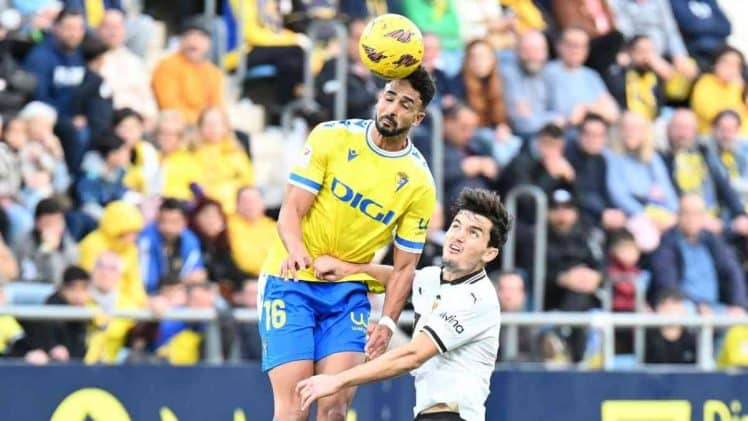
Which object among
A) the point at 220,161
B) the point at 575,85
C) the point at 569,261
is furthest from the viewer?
the point at 575,85

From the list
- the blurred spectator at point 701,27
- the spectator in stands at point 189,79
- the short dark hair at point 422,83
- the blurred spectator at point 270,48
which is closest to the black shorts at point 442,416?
the short dark hair at point 422,83

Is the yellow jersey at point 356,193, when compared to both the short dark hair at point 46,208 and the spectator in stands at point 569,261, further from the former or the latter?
the spectator in stands at point 569,261

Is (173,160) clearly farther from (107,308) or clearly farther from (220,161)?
(107,308)

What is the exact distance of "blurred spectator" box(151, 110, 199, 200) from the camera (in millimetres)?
13305

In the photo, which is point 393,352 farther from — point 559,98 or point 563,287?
point 559,98

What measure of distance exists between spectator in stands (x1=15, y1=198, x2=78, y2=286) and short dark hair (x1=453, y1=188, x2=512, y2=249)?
4350 millimetres

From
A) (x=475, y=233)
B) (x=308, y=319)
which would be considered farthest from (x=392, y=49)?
(x=308, y=319)

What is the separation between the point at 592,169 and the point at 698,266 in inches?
45.4

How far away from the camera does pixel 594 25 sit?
17031 mm

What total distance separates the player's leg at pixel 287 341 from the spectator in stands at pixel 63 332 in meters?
2.50

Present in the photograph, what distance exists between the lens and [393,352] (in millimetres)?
8297

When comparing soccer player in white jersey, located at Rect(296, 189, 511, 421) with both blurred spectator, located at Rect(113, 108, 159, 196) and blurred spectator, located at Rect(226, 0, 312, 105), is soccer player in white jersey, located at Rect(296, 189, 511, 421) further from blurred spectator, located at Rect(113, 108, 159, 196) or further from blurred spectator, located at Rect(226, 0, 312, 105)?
blurred spectator, located at Rect(226, 0, 312, 105)

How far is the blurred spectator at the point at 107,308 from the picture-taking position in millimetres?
11719

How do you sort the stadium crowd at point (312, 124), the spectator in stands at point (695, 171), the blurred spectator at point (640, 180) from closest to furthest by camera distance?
the stadium crowd at point (312, 124)
the blurred spectator at point (640, 180)
the spectator in stands at point (695, 171)
